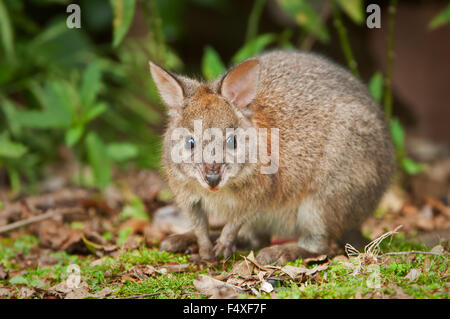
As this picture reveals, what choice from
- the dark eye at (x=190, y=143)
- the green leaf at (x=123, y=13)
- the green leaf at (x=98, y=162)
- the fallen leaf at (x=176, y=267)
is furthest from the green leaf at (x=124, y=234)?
the green leaf at (x=123, y=13)

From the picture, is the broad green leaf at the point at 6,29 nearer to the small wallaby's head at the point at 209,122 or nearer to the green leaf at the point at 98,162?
the green leaf at the point at 98,162

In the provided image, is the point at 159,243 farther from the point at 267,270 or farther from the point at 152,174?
the point at 152,174

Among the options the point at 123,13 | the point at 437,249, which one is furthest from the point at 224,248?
the point at 123,13

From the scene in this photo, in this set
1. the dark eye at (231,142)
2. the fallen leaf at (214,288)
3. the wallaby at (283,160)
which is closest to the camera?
the fallen leaf at (214,288)

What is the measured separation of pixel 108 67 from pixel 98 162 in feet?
7.47

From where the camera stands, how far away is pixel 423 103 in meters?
10.7

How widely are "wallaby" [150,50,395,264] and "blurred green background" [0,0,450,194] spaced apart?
3.46 ft

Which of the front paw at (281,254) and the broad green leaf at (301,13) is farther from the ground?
the broad green leaf at (301,13)

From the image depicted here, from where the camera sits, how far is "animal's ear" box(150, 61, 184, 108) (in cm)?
495

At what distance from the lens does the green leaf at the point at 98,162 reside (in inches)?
277

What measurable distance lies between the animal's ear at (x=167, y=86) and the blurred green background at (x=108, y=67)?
2.79 ft

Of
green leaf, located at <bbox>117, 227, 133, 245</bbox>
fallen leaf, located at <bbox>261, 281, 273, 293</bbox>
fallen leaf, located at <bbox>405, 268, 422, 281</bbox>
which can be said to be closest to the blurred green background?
green leaf, located at <bbox>117, 227, 133, 245</bbox>
